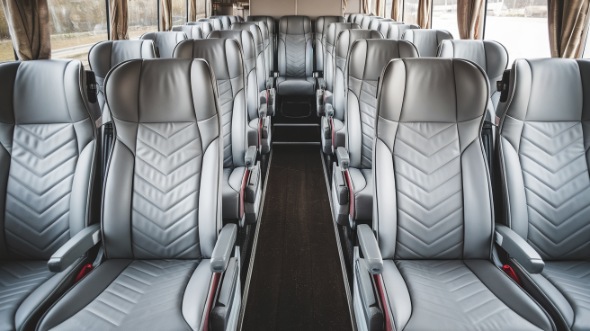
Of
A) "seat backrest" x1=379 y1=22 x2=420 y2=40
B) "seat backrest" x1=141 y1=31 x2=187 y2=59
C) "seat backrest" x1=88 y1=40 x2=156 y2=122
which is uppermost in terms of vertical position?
"seat backrest" x1=379 y1=22 x2=420 y2=40

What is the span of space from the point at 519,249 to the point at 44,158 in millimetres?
2070

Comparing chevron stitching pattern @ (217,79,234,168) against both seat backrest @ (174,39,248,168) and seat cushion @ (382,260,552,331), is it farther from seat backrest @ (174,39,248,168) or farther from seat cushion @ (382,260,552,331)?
seat cushion @ (382,260,552,331)

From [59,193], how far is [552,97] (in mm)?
2290

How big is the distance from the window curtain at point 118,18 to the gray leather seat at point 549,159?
4.16 metres

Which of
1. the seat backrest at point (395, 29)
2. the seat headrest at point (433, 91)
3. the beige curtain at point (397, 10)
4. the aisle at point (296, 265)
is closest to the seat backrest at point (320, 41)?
the seat backrest at point (395, 29)

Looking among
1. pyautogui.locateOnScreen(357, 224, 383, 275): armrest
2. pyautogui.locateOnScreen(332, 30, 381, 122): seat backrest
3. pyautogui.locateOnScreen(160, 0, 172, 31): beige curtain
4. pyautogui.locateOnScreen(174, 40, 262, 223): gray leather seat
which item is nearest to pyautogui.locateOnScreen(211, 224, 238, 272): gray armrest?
pyautogui.locateOnScreen(357, 224, 383, 275): armrest

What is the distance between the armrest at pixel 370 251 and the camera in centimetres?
164

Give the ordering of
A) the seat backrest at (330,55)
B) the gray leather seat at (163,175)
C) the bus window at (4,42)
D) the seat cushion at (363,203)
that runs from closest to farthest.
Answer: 1. the gray leather seat at (163,175)
2. the seat cushion at (363,203)
3. the bus window at (4,42)
4. the seat backrest at (330,55)

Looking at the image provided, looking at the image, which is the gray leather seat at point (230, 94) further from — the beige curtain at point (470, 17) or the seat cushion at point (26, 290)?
the beige curtain at point (470, 17)

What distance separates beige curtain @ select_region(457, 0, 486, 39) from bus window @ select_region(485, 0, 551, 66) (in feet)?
0.30

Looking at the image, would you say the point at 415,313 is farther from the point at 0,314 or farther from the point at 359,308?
the point at 0,314

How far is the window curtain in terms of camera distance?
4805mm

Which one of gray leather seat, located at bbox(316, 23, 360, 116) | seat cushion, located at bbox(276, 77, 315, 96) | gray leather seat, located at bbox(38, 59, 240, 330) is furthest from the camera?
seat cushion, located at bbox(276, 77, 315, 96)

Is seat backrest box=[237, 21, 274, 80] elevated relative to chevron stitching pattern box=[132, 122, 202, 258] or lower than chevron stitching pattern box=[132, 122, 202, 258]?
elevated
